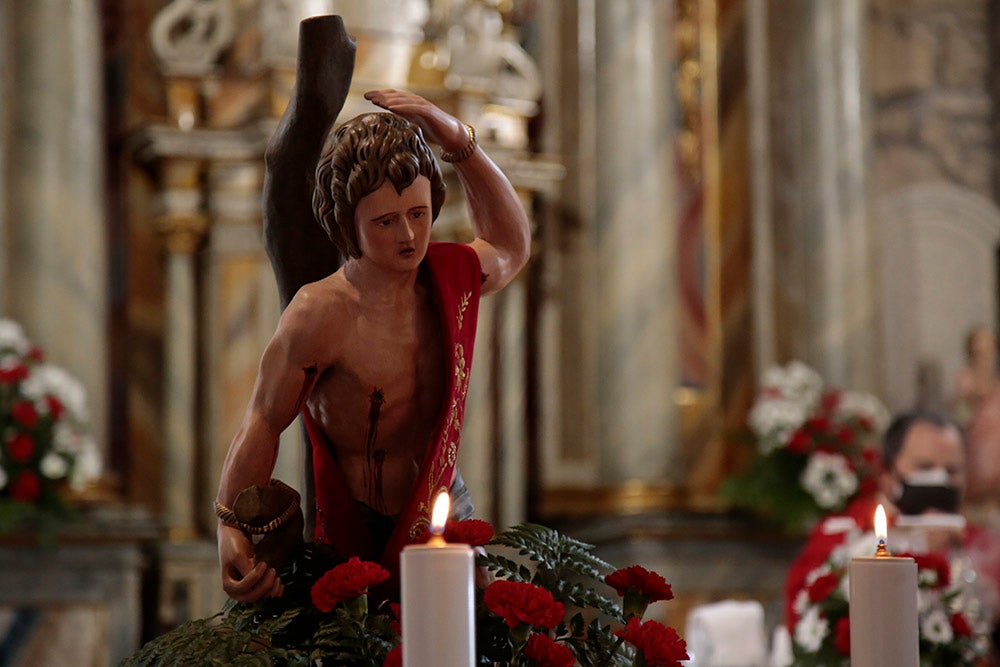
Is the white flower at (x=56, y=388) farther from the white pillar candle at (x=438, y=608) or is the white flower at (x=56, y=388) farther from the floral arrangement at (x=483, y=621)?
the white pillar candle at (x=438, y=608)

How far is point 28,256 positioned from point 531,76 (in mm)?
2561

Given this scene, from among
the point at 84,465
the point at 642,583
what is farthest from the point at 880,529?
the point at 84,465

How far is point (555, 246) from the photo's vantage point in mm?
8055

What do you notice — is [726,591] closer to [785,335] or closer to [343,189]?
[785,335]

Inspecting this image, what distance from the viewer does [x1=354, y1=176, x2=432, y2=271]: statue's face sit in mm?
2590

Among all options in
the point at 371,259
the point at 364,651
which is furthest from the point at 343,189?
the point at 364,651

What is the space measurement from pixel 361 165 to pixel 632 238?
520 centimetres

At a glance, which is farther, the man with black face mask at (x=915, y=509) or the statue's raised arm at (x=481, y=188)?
the man with black face mask at (x=915, y=509)

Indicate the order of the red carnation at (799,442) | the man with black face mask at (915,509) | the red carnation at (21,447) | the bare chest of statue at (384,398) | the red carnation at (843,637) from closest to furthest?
the bare chest of statue at (384,398)
the red carnation at (843,637)
the man with black face mask at (915,509)
the red carnation at (21,447)
the red carnation at (799,442)

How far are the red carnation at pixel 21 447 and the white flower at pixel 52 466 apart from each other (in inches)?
2.5

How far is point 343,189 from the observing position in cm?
260

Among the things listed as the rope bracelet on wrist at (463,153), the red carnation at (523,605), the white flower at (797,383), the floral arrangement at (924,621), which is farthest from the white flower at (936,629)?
the white flower at (797,383)

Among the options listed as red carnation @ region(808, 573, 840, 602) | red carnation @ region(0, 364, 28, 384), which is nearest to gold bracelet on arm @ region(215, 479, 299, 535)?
red carnation @ region(808, 573, 840, 602)

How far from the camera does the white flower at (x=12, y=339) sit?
21.3 feet
